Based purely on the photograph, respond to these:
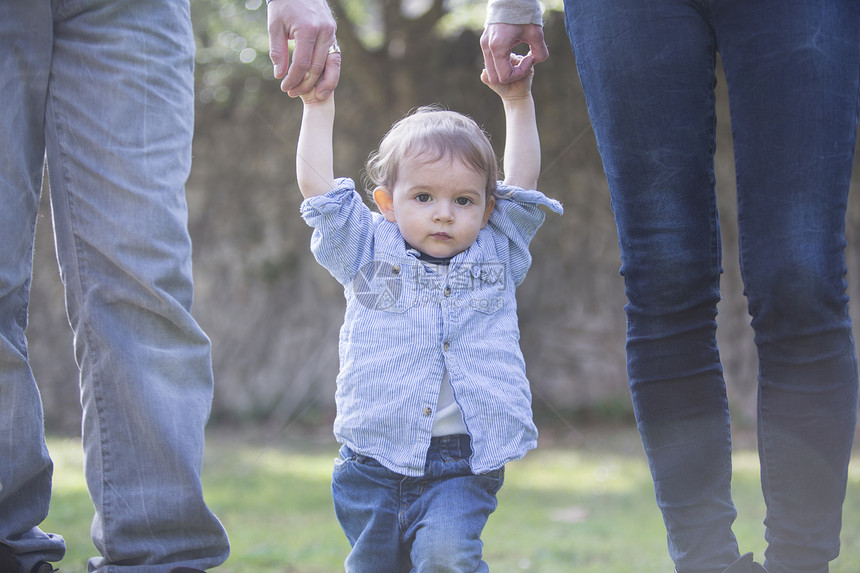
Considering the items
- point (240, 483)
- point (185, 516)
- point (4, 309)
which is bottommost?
point (240, 483)

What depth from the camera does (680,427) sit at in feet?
5.62

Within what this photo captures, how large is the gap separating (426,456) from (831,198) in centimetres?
88

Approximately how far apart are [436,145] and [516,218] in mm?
235

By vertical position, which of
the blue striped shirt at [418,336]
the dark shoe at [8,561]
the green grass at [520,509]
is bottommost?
the green grass at [520,509]

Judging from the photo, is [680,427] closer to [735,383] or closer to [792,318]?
[792,318]

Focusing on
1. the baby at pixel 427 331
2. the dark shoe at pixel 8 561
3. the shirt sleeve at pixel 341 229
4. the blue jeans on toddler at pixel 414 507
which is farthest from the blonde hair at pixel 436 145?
the dark shoe at pixel 8 561

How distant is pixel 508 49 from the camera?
6.51ft

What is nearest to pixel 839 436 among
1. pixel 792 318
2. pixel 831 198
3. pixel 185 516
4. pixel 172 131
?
pixel 792 318

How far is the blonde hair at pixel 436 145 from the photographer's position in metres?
1.90

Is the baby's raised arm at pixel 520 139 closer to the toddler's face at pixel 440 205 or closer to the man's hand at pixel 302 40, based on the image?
the toddler's face at pixel 440 205

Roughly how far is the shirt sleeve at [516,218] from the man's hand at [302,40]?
1.43ft

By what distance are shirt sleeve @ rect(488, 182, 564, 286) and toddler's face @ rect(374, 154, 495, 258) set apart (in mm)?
66

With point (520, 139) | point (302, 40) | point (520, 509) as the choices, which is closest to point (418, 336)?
point (520, 139)
